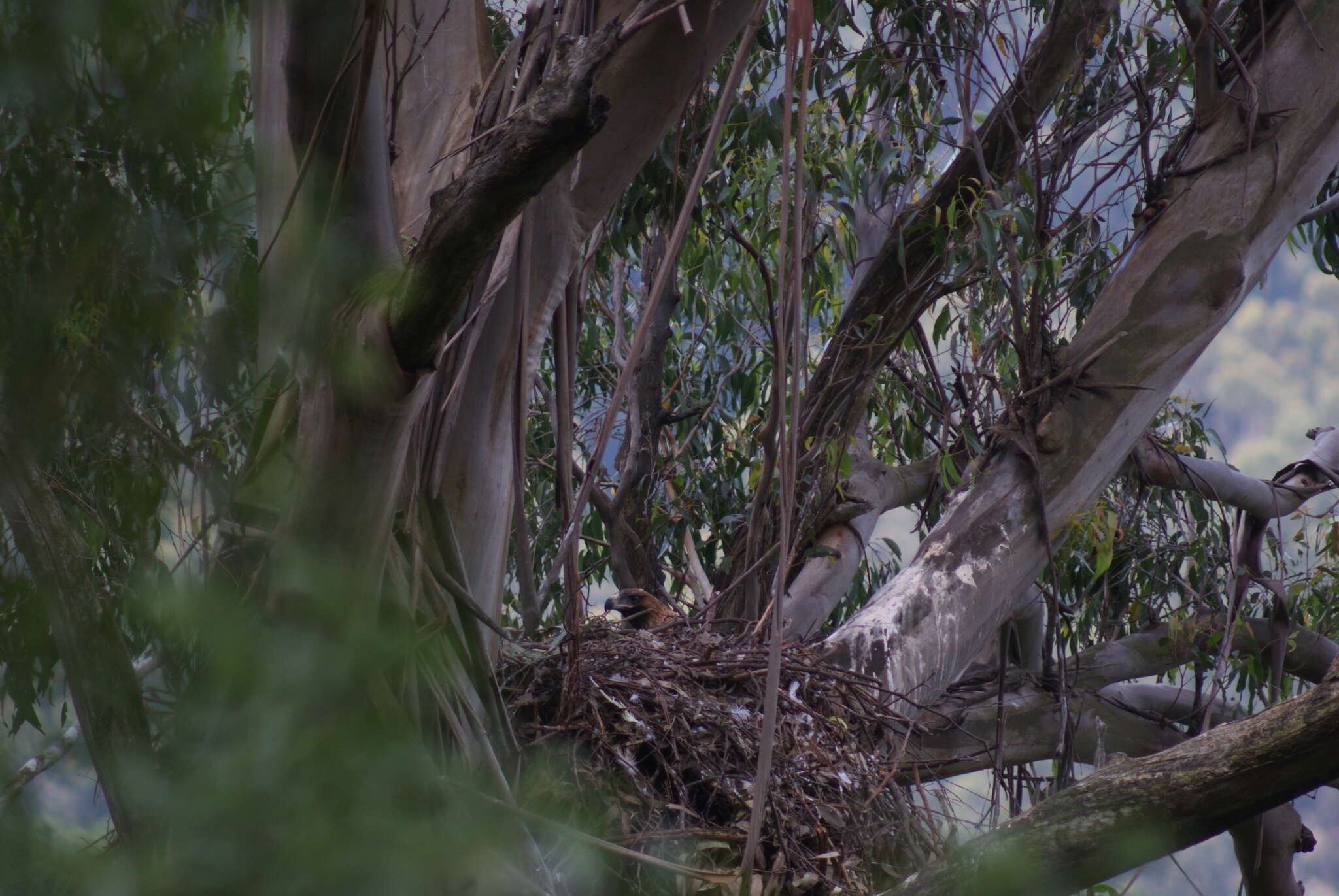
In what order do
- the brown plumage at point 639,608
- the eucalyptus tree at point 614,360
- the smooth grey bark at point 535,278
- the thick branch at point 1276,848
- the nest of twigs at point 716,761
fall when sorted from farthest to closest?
the thick branch at point 1276,848
the brown plumage at point 639,608
the nest of twigs at point 716,761
the smooth grey bark at point 535,278
the eucalyptus tree at point 614,360

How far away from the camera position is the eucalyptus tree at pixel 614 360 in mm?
933

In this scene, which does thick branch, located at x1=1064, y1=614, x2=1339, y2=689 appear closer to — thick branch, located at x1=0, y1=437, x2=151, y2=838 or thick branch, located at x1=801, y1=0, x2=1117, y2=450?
thick branch, located at x1=801, y1=0, x2=1117, y2=450

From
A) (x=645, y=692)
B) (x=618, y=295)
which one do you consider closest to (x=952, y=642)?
(x=645, y=692)

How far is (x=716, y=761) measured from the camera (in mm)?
2002

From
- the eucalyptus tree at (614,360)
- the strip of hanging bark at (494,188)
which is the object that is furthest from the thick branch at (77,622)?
the strip of hanging bark at (494,188)

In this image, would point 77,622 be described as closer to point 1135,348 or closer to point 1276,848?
point 1135,348

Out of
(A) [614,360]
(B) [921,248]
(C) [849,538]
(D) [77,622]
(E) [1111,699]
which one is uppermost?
(B) [921,248]

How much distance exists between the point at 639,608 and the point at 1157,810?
256 centimetres

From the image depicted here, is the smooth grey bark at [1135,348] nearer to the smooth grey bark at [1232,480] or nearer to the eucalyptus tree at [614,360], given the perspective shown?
the eucalyptus tree at [614,360]

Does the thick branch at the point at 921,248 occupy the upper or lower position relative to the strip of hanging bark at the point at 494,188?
upper

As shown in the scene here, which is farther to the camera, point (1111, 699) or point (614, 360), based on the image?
point (614, 360)

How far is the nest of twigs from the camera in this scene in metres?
1.82

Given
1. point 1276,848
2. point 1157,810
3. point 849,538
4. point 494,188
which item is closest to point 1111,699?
point 1276,848

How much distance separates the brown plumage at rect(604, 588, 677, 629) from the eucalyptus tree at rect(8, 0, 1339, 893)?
0.23 metres
